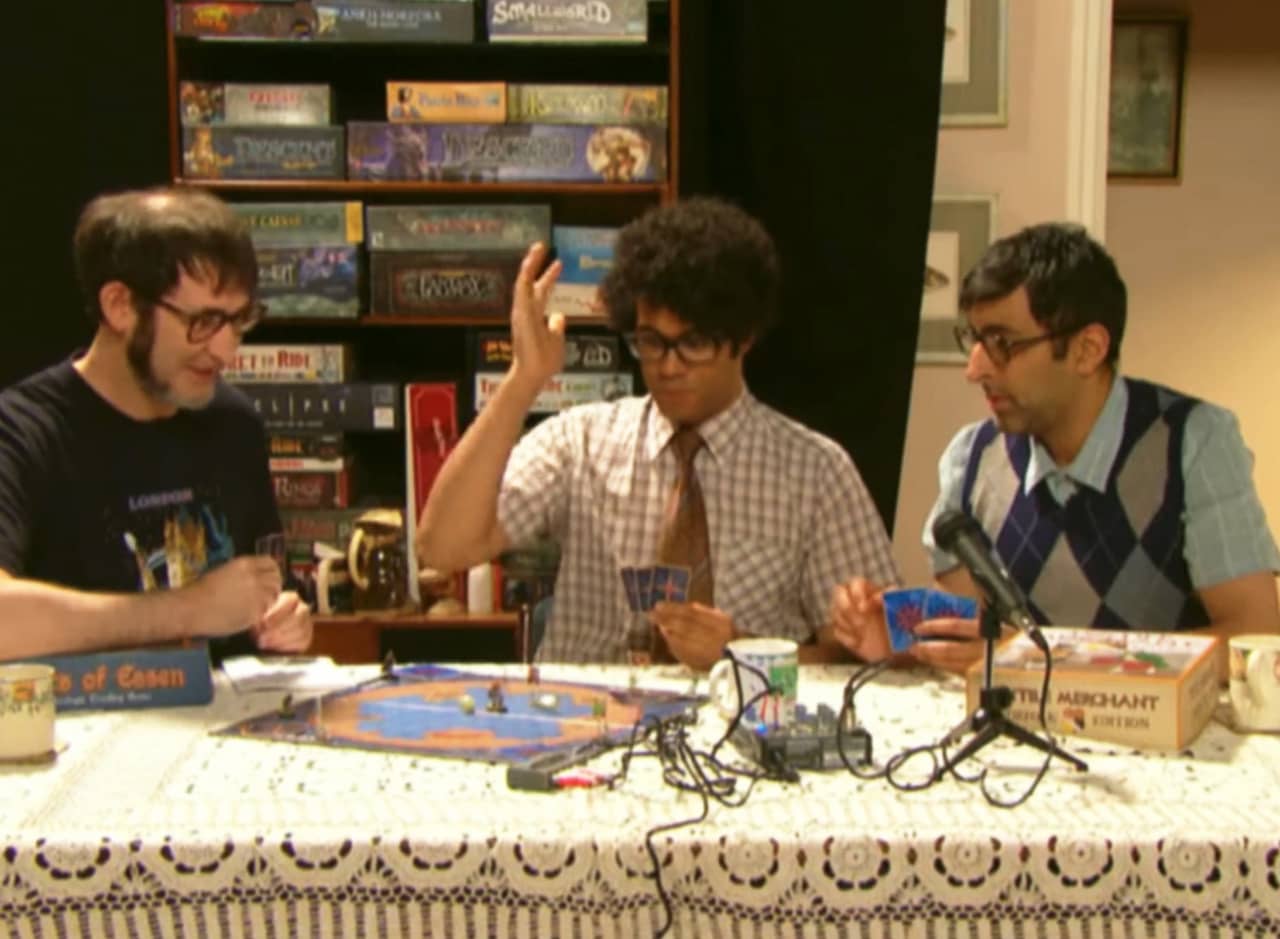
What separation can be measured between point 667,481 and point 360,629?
1.22m

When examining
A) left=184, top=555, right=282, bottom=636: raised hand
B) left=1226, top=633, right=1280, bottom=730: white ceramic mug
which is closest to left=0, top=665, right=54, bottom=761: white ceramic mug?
left=184, top=555, right=282, bottom=636: raised hand

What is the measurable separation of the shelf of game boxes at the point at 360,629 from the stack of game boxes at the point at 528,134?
3.23 ft

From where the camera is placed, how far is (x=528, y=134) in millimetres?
3203

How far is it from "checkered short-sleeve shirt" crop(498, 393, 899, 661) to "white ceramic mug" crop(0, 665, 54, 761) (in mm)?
921

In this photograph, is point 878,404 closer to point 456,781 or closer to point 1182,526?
point 1182,526

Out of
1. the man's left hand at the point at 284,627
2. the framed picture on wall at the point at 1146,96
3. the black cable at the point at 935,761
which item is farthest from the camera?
the framed picture on wall at the point at 1146,96

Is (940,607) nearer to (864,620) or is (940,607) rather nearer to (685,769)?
(864,620)

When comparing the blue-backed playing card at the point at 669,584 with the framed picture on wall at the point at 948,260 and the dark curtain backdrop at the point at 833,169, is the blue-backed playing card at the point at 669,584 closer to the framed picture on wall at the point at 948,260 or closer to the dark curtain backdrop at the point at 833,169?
the dark curtain backdrop at the point at 833,169

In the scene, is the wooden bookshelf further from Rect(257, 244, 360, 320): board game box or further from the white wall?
the white wall

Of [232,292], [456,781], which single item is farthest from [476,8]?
[456,781]

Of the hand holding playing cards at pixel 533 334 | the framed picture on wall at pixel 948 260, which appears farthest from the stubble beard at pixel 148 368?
the framed picture on wall at pixel 948 260

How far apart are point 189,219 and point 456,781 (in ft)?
3.42

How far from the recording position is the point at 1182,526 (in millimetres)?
2051

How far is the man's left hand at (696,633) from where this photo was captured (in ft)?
5.99
